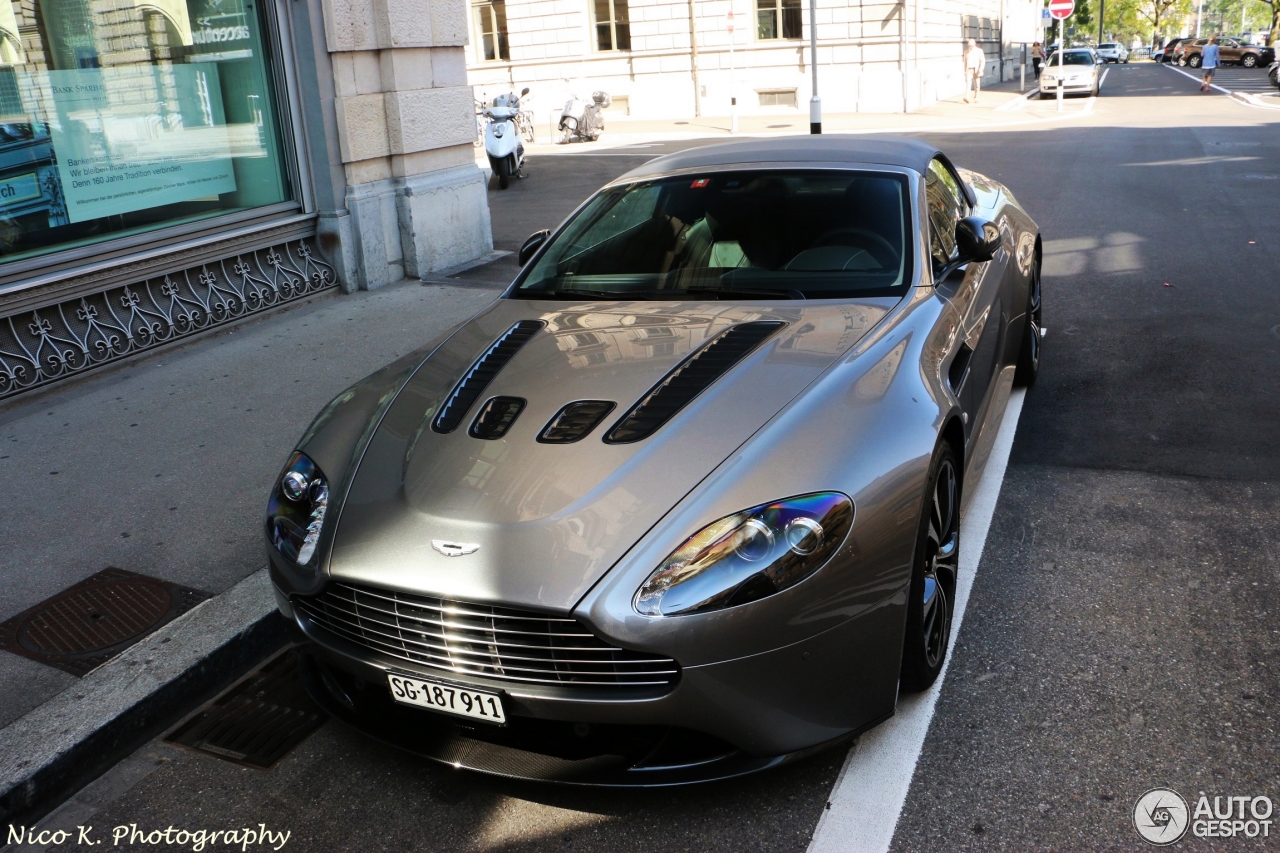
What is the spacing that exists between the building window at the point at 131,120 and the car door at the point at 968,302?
5502 millimetres

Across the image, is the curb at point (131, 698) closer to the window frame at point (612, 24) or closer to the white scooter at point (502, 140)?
the white scooter at point (502, 140)

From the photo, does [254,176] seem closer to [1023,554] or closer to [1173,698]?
[1023,554]

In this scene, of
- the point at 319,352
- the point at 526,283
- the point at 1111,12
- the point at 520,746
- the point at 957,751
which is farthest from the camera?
the point at 1111,12

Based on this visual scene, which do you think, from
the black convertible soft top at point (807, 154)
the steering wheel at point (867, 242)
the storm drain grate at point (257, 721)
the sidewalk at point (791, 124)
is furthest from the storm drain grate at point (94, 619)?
the sidewalk at point (791, 124)

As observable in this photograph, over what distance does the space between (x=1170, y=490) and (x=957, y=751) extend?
7.39 feet

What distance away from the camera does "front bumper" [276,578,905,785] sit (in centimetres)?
255

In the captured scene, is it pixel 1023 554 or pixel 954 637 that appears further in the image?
pixel 1023 554

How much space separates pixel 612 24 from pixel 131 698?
33611mm

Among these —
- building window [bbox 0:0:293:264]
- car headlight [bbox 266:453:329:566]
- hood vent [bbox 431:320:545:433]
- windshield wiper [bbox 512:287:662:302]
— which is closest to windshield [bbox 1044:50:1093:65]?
building window [bbox 0:0:293:264]

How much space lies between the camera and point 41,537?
15.3ft

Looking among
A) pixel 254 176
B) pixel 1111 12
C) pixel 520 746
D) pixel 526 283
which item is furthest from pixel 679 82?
pixel 1111 12

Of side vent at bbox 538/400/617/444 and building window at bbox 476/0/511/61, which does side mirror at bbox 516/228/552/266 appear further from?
building window at bbox 476/0/511/61

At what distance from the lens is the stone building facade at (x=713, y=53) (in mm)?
31516

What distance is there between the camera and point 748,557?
2588 millimetres
